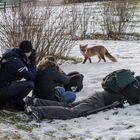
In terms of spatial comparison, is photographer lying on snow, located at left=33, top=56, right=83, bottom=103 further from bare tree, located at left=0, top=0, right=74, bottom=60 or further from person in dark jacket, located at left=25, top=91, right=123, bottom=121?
bare tree, located at left=0, top=0, right=74, bottom=60

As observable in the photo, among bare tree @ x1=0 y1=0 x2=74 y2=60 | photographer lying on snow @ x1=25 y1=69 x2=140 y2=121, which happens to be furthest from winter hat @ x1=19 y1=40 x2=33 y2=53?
bare tree @ x1=0 y1=0 x2=74 y2=60

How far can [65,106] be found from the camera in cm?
775

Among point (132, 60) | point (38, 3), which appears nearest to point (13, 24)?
point (38, 3)

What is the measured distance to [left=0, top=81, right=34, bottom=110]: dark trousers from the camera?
7645 mm

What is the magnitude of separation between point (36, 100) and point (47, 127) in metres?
0.85

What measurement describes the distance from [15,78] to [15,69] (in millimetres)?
203

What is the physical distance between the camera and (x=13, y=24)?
11781 millimetres

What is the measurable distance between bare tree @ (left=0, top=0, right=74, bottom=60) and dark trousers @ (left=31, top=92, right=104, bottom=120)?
14.0 feet

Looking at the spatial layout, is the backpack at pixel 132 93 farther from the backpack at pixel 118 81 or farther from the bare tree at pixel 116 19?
→ the bare tree at pixel 116 19

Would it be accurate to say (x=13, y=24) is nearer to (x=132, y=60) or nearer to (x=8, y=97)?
(x=132, y=60)

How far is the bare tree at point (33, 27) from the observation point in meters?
11.7

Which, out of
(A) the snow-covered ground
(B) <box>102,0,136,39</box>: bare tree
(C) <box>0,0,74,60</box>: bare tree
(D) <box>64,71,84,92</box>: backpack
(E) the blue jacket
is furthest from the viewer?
(B) <box>102,0,136,39</box>: bare tree

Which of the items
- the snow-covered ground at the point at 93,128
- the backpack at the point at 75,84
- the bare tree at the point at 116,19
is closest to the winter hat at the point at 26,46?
the snow-covered ground at the point at 93,128

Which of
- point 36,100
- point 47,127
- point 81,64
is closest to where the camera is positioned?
point 47,127
